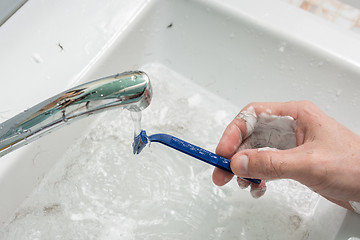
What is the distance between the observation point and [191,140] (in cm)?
79

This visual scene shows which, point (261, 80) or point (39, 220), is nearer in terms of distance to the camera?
point (39, 220)

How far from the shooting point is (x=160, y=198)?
71 centimetres

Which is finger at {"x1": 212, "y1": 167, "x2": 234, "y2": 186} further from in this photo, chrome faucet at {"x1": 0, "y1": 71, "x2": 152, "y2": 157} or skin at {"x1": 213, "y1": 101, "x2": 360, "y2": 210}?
chrome faucet at {"x1": 0, "y1": 71, "x2": 152, "y2": 157}

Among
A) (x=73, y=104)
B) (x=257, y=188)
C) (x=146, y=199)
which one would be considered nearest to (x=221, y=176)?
(x=257, y=188)

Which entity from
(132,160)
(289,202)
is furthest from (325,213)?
(132,160)

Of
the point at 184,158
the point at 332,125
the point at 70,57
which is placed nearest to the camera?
the point at 332,125

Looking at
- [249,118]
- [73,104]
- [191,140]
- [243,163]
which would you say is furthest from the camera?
[191,140]

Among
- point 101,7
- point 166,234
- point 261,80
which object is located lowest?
point 166,234

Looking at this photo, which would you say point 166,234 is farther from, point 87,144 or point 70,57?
point 70,57

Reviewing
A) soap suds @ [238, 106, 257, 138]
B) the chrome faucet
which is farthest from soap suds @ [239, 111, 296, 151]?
the chrome faucet

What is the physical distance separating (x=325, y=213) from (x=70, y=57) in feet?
1.86

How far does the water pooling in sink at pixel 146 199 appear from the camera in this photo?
648 mm

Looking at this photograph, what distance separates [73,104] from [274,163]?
0.27m

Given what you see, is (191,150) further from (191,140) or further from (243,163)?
(191,140)
